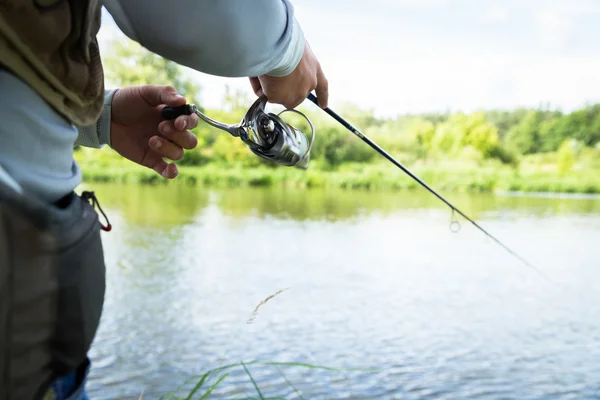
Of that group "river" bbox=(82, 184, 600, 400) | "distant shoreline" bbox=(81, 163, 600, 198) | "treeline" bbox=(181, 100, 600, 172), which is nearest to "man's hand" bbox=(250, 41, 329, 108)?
"river" bbox=(82, 184, 600, 400)

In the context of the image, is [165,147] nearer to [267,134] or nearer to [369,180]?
[267,134]

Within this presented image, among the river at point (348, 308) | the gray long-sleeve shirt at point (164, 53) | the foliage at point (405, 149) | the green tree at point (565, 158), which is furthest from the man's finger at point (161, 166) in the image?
the green tree at point (565, 158)

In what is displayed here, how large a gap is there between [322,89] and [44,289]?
480mm

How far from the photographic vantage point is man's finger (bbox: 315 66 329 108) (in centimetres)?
88

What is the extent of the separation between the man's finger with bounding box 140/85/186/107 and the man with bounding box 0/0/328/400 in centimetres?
30

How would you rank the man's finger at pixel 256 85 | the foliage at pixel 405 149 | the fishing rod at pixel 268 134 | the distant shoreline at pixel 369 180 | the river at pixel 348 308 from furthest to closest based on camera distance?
the foliage at pixel 405 149
the distant shoreline at pixel 369 180
the river at pixel 348 308
the fishing rod at pixel 268 134
the man's finger at pixel 256 85

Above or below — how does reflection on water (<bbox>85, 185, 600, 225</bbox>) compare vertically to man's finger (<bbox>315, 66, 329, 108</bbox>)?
below

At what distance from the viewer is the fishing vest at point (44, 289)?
507 mm

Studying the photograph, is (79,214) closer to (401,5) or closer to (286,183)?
(286,183)

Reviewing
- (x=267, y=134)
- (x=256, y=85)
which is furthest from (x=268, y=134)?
(x=256, y=85)

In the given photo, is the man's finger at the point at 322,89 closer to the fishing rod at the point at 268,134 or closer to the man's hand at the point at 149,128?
the fishing rod at the point at 268,134

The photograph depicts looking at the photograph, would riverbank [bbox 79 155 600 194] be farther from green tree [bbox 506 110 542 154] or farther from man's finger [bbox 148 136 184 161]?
man's finger [bbox 148 136 184 161]

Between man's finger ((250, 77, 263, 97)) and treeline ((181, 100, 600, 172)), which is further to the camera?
treeline ((181, 100, 600, 172))

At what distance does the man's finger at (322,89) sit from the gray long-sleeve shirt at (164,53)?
146mm
